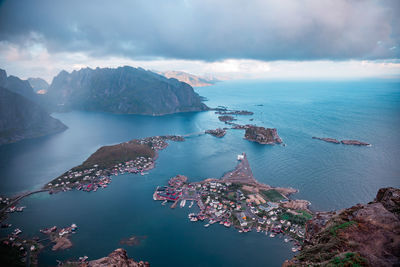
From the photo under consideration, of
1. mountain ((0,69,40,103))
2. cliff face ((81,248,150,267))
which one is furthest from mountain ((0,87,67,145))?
cliff face ((81,248,150,267))

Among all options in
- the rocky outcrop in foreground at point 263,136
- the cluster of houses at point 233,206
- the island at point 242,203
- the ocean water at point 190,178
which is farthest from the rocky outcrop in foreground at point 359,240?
the rocky outcrop in foreground at point 263,136

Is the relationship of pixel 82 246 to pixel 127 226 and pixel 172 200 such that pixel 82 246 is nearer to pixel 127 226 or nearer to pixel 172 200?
pixel 127 226

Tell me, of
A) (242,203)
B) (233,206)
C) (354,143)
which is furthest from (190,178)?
(354,143)

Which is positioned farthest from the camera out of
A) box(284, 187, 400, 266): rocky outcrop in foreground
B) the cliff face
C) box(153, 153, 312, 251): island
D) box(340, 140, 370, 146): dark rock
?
box(340, 140, 370, 146): dark rock

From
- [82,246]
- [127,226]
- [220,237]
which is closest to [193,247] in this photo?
[220,237]

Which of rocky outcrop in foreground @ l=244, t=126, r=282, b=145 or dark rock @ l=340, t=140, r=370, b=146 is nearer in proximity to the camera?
dark rock @ l=340, t=140, r=370, b=146

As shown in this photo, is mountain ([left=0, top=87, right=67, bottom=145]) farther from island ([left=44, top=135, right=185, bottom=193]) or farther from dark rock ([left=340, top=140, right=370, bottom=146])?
dark rock ([left=340, top=140, right=370, bottom=146])

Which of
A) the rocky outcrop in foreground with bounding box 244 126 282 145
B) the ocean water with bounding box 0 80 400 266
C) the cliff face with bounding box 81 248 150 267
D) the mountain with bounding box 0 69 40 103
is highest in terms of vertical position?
the mountain with bounding box 0 69 40 103

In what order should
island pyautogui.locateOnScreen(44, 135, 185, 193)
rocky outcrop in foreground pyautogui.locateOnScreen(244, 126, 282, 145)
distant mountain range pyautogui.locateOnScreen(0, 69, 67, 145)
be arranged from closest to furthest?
island pyautogui.locateOnScreen(44, 135, 185, 193), rocky outcrop in foreground pyautogui.locateOnScreen(244, 126, 282, 145), distant mountain range pyautogui.locateOnScreen(0, 69, 67, 145)
